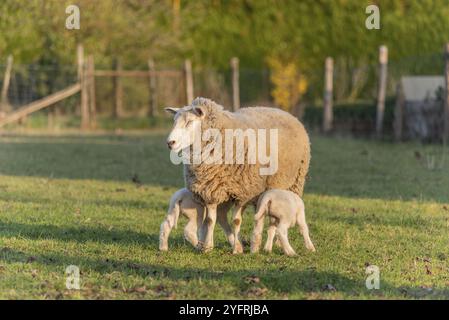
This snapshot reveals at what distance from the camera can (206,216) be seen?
8.84 meters

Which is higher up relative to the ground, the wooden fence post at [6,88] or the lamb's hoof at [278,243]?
the wooden fence post at [6,88]

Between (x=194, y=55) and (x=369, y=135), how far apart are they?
9876 millimetres

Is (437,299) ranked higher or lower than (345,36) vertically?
lower

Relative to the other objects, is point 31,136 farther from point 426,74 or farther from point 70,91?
point 426,74

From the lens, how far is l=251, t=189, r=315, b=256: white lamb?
329 inches

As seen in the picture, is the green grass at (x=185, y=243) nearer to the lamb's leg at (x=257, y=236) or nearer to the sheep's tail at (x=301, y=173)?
the lamb's leg at (x=257, y=236)

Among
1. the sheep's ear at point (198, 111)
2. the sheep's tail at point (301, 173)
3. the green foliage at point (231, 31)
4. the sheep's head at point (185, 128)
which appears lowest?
the sheep's tail at point (301, 173)

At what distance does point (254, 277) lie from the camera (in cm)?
740

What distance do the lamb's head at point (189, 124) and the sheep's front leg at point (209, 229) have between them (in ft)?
2.13

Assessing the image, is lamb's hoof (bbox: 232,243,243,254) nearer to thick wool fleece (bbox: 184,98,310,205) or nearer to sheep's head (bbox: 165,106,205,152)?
thick wool fleece (bbox: 184,98,310,205)

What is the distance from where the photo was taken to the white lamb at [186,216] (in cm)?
867

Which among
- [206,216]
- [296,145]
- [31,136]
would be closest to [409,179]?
[296,145]

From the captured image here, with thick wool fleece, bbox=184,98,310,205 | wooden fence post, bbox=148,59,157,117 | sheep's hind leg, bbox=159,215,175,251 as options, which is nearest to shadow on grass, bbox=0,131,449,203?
thick wool fleece, bbox=184,98,310,205

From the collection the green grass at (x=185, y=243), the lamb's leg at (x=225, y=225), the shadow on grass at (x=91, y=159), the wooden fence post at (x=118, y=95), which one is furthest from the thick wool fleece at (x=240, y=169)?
the wooden fence post at (x=118, y=95)
